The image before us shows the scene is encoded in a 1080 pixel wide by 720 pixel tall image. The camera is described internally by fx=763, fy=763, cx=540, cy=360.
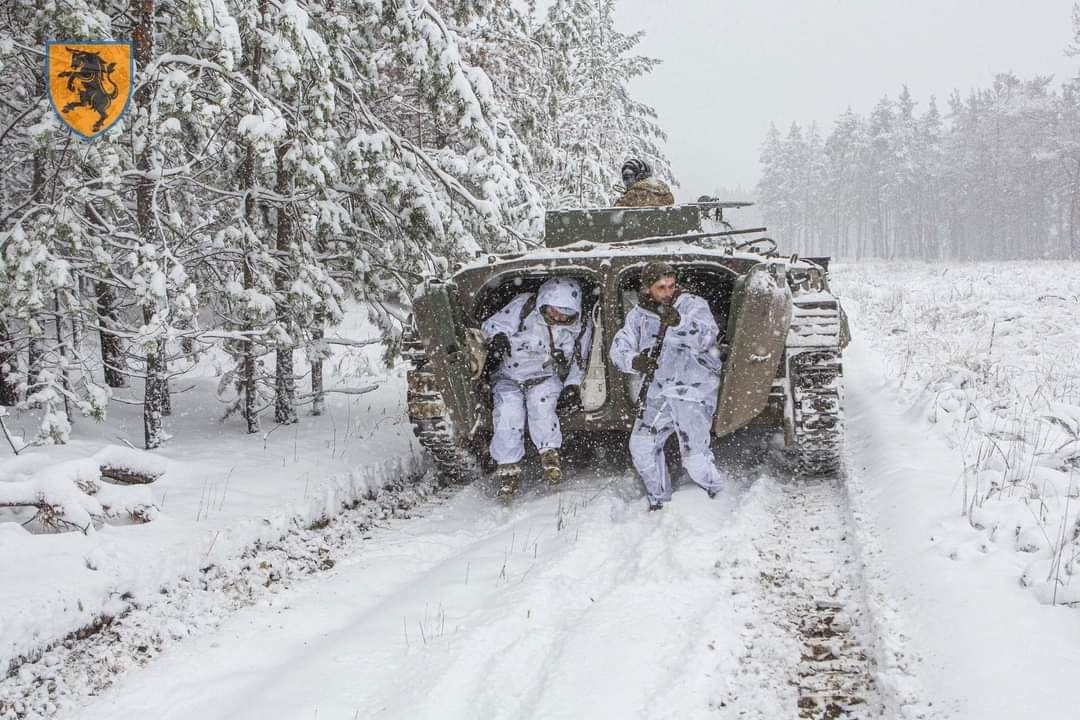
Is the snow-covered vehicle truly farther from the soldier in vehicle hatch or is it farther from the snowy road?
the soldier in vehicle hatch

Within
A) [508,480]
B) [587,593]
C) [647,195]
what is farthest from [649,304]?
[647,195]

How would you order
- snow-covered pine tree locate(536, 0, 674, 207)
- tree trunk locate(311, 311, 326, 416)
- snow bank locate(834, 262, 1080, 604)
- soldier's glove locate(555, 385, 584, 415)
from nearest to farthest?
snow bank locate(834, 262, 1080, 604) → soldier's glove locate(555, 385, 584, 415) → tree trunk locate(311, 311, 326, 416) → snow-covered pine tree locate(536, 0, 674, 207)

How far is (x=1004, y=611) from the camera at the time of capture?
2.78 meters

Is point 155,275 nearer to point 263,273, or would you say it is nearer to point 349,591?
point 263,273

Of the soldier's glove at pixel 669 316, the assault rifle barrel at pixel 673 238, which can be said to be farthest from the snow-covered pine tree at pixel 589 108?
the soldier's glove at pixel 669 316

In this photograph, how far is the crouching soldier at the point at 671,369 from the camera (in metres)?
4.98

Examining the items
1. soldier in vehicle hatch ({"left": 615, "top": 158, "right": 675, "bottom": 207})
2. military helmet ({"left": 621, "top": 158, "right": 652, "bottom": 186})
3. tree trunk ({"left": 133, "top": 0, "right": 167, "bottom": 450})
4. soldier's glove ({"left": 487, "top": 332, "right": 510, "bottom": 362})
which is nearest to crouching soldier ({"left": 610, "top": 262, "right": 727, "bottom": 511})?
soldier's glove ({"left": 487, "top": 332, "right": 510, "bottom": 362})

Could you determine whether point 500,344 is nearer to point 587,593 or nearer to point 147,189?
point 587,593

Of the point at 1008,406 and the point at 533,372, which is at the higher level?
the point at 533,372

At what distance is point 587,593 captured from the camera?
11.6ft

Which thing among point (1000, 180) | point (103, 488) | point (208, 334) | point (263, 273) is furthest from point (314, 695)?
point (1000, 180)

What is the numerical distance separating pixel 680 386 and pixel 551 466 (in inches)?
40.3

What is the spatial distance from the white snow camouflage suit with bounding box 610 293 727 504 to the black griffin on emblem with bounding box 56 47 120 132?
3.91 meters

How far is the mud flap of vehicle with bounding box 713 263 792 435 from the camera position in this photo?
15.4 feet
